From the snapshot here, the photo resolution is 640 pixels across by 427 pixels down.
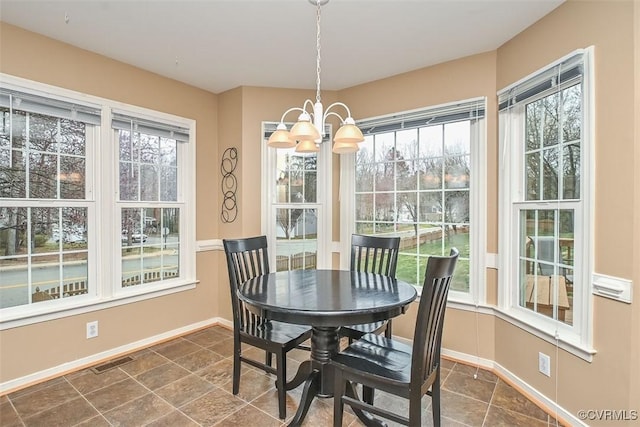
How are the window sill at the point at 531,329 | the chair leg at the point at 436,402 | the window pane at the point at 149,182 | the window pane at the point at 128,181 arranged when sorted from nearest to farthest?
the chair leg at the point at 436,402
the window sill at the point at 531,329
the window pane at the point at 128,181
the window pane at the point at 149,182

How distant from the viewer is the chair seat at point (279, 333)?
2094mm

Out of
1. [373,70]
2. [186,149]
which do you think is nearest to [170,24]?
[186,149]

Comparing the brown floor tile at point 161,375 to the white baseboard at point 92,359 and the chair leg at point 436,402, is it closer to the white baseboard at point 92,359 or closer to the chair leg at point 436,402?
the white baseboard at point 92,359

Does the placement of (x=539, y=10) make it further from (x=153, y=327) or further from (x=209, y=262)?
(x=153, y=327)

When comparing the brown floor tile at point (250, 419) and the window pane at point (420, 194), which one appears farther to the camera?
the window pane at point (420, 194)

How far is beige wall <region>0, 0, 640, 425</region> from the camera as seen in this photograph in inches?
67.7

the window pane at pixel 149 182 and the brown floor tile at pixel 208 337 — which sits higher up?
the window pane at pixel 149 182

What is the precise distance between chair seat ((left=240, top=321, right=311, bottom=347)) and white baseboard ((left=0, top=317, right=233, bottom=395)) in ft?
4.88

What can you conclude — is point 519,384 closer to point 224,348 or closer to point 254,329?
point 254,329

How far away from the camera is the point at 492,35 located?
2.48m

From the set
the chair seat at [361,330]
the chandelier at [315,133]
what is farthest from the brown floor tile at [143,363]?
the chandelier at [315,133]

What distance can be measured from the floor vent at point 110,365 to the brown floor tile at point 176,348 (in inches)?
9.8

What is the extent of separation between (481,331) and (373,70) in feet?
8.25

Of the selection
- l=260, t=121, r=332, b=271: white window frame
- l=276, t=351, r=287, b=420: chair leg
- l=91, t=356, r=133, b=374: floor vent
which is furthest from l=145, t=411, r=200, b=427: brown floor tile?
l=260, t=121, r=332, b=271: white window frame
